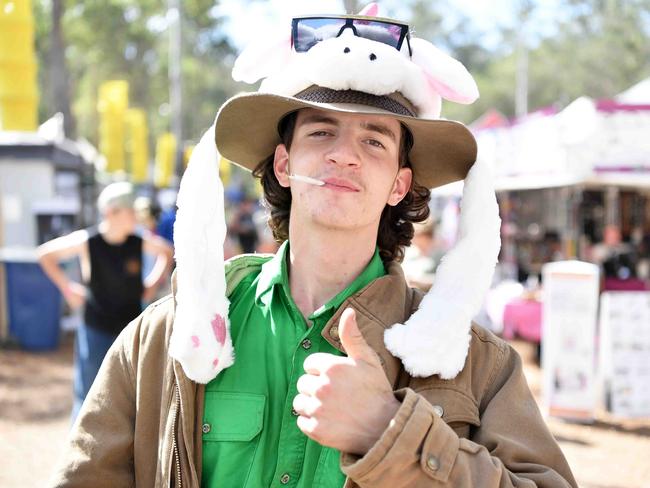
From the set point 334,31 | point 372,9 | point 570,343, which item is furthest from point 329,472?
point 570,343

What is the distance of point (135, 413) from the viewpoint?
191 cm

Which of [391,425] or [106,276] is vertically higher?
[391,425]

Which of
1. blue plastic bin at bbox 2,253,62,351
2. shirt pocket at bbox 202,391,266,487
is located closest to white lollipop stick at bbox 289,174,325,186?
shirt pocket at bbox 202,391,266,487

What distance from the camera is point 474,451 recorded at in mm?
1597

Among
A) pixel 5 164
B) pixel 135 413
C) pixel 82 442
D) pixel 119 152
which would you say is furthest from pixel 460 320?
pixel 119 152

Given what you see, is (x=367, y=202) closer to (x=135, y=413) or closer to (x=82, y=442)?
(x=135, y=413)

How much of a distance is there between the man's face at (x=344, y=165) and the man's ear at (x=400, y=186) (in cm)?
6

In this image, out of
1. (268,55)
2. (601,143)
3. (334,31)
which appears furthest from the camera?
(601,143)

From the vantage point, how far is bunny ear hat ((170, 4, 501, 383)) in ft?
5.92

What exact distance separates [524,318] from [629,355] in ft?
7.86

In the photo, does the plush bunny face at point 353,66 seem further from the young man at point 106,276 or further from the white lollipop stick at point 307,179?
the young man at point 106,276

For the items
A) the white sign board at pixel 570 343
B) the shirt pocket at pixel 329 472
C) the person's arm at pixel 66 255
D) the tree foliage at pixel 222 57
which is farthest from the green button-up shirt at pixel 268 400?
the tree foliage at pixel 222 57

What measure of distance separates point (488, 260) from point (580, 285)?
5.45 m

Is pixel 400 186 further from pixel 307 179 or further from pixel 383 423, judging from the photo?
pixel 383 423
